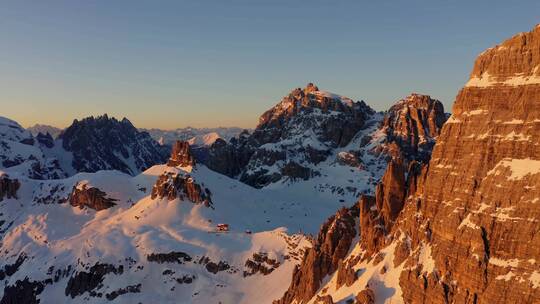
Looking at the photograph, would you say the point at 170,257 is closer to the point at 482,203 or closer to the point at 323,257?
the point at 323,257

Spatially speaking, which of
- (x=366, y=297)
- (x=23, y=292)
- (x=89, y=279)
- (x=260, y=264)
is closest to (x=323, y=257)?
(x=366, y=297)

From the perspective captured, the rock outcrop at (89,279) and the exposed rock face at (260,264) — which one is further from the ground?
the exposed rock face at (260,264)

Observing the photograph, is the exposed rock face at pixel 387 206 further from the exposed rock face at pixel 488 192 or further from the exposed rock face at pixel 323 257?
the exposed rock face at pixel 488 192

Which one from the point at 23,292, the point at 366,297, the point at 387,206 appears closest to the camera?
the point at 366,297

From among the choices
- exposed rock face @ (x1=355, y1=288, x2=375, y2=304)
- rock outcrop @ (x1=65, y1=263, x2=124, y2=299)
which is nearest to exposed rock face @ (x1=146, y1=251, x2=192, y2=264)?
rock outcrop @ (x1=65, y1=263, x2=124, y2=299)

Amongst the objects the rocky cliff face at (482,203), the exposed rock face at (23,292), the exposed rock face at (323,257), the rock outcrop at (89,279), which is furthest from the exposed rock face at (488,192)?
the exposed rock face at (23,292)

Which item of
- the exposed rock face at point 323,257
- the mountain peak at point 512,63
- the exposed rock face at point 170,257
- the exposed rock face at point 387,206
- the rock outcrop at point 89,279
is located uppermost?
the mountain peak at point 512,63

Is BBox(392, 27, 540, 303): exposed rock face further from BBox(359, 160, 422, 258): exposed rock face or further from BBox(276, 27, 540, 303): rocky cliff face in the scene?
BBox(359, 160, 422, 258): exposed rock face
